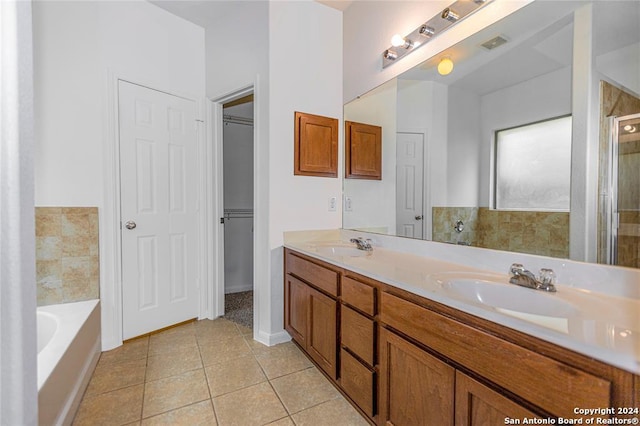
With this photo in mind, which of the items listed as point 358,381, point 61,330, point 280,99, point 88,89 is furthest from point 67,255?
point 358,381

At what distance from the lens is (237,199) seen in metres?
3.67

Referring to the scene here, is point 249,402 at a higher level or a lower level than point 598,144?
lower

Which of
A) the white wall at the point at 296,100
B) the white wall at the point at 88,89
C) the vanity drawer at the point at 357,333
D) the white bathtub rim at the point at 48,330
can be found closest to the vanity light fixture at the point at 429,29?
the white wall at the point at 296,100

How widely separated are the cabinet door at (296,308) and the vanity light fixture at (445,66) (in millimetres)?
1487

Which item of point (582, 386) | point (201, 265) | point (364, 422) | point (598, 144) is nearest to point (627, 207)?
point (598, 144)

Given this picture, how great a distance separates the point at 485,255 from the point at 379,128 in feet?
3.90

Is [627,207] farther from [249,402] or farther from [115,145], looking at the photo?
[115,145]

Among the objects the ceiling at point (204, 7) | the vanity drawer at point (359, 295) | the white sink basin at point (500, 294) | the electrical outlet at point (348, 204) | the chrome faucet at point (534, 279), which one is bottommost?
the vanity drawer at point (359, 295)

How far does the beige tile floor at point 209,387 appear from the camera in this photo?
149 cm

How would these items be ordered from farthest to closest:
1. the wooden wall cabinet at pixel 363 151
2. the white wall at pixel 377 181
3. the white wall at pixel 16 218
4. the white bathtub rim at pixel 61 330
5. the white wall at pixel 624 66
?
the wooden wall cabinet at pixel 363 151 < the white wall at pixel 377 181 < the white bathtub rim at pixel 61 330 < the white wall at pixel 624 66 < the white wall at pixel 16 218

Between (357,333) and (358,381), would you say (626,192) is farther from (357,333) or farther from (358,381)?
(358,381)

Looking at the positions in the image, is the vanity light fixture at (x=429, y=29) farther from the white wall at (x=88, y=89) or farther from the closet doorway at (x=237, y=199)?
the closet doorway at (x=237, y=199)

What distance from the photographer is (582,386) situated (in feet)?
2.12

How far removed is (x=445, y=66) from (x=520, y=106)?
0.52 meters
